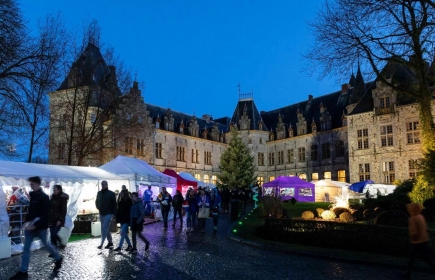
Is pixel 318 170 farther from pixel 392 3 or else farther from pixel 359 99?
pixel 392 3

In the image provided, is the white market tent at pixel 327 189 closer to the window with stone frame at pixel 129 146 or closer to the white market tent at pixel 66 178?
the window with stone frame at pixel 129 146

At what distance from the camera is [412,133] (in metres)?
35.3

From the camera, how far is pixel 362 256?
32.9 feet

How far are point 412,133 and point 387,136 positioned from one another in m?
2.28

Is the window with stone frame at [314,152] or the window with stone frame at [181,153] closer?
the window with stone frame at [181,153]

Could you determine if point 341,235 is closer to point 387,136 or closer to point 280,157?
point 387,136

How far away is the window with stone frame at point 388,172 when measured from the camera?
36.3 m

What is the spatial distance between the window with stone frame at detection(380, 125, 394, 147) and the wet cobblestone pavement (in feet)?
95.7

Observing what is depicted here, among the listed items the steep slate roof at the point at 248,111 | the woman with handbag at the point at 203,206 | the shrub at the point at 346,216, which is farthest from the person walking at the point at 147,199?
the steep slate roof at the point at 248,111

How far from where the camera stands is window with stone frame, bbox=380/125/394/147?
3675 cm

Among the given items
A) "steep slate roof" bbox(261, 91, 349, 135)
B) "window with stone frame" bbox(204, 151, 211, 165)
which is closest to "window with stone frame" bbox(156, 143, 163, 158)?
"window with stone frame" bbox(204, 151, 211, 165)

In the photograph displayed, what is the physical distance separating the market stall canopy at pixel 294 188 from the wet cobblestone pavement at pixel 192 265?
23365 mm

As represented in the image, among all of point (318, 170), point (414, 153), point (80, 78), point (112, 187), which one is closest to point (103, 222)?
point (112, 187)

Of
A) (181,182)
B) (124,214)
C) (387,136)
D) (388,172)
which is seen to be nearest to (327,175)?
(388,172)
